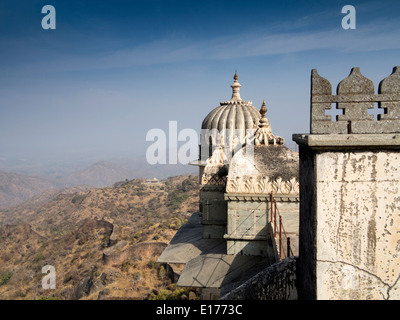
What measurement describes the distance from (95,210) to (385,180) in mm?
47003

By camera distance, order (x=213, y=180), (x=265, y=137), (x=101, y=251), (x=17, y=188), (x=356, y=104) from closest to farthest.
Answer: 1. (x=356, y=104)
2. (x=265, y=137)
3. (x=213, y=180)
4. (x=101, y=251)
5. (x=17, y=188)

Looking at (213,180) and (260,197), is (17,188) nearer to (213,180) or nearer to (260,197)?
(213,180)

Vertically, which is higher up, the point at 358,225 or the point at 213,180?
the point at 358,225

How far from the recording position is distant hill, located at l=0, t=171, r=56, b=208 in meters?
132

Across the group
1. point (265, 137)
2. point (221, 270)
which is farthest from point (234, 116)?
point (221, 270)

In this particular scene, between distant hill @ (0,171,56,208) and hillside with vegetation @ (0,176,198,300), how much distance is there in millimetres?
98293

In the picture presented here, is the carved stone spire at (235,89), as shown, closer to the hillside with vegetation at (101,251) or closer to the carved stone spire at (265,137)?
the carved stone spire at (265,137)

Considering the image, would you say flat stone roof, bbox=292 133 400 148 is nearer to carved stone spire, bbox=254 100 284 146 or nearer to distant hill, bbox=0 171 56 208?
carved stone spire, bbox=254 100 284 146

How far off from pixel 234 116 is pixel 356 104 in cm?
1291

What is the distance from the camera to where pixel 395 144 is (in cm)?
274

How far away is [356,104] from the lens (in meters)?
2.88

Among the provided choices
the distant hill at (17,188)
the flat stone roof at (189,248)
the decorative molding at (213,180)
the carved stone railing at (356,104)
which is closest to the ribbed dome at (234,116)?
the decorative molding at (213,180)

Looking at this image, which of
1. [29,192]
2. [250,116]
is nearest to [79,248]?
[250,116]

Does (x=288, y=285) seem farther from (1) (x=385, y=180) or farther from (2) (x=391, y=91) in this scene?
(2) (x=391, y=91)
